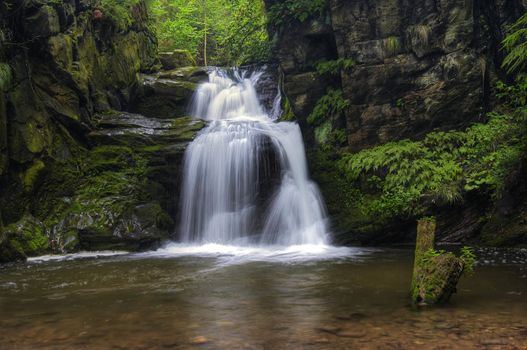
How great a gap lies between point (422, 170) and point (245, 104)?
9055 mm

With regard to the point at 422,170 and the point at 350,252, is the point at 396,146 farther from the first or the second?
the point at 350,252

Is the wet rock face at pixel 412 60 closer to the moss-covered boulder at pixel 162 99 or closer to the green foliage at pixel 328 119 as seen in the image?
the green foliage at pixel 328 119

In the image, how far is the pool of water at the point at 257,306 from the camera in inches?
165

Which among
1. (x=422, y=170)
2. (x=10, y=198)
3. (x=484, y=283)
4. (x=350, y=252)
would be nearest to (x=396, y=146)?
(x=422, y=170)

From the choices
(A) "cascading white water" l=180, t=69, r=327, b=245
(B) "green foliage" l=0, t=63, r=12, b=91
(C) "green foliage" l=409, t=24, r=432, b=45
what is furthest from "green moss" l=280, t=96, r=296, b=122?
(B) "green foliage" l=0, t=63, r=12, b=91

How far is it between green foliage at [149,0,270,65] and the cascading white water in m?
7.24

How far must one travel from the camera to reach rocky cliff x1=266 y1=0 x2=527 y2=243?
40.1 feet

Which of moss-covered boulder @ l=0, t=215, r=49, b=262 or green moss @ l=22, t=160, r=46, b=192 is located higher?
green moss @ l=22, t=160, r=46, b=192

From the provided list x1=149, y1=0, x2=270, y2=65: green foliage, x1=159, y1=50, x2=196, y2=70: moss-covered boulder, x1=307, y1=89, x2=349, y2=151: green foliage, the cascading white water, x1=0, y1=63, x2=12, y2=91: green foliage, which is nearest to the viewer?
x1=0, y1=63, x2=12, y2=91: green foliage

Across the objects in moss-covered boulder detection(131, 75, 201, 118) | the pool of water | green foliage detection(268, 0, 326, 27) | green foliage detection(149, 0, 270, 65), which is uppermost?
green foliage detection(149, 0, 270, 65)

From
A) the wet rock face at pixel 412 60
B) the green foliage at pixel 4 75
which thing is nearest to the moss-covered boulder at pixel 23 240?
the green foliage at pixel 4 75

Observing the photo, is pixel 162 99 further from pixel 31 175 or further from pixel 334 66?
pixel 334 66

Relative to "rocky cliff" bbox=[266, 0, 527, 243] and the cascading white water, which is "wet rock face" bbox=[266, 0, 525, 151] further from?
the cascading white water

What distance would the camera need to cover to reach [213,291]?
663 centimetres
